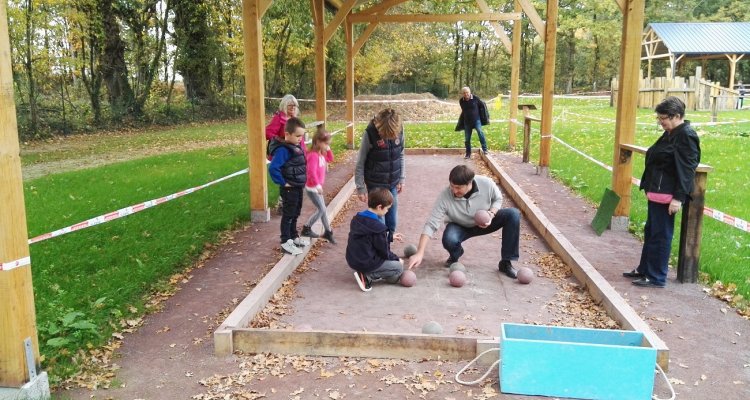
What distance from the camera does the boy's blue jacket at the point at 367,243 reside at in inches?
200

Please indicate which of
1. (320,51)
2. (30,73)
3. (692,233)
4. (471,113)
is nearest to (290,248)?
(692,233)

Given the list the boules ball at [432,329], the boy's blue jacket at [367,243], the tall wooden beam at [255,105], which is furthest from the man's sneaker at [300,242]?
the boules ball at [432,329]

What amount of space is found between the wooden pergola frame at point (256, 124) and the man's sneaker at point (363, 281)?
2552 mm

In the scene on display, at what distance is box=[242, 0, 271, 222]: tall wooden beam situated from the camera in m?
7.29

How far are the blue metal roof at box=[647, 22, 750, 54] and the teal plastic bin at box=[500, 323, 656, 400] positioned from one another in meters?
32.2

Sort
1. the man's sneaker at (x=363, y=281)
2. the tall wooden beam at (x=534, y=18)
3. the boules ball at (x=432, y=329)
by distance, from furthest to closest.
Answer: the tall wooden beam at (x=534, y=18) < the man's sneaker at (x=363, y=281) < the boules ball at (x=432, y=329)

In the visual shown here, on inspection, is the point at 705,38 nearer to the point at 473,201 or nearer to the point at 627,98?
the point at 627,98

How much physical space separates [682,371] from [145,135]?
1963 centimetres

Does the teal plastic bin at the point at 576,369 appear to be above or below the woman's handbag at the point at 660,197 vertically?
below

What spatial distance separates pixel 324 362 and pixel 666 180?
3.32m

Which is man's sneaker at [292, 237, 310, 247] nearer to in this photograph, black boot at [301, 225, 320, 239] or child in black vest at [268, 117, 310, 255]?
child in black vest at [268, 117, 310, 255]

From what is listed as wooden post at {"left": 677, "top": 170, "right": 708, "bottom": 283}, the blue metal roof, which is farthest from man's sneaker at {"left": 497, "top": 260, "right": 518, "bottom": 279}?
the blue metal roof

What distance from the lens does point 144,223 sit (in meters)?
7.45

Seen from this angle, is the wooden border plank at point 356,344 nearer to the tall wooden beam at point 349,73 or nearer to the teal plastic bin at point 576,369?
the teal plastic bin at point 576,369
